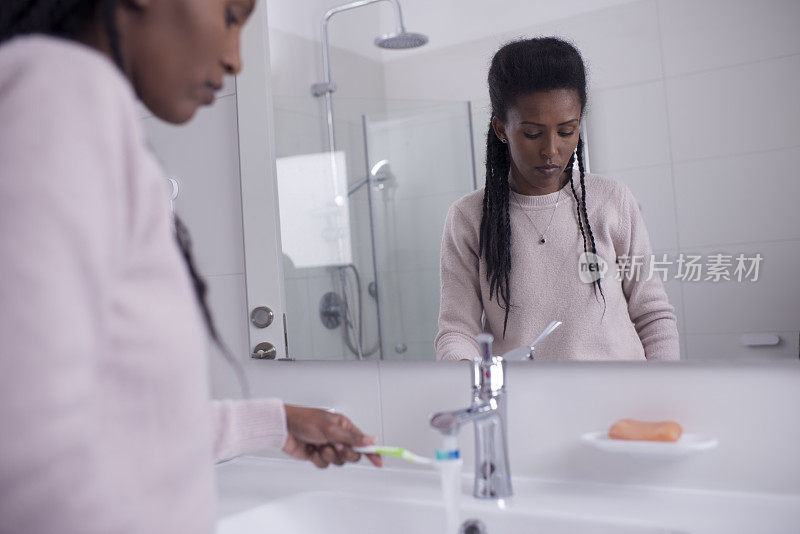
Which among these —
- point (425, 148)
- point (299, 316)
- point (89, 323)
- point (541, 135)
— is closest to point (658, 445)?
point (541, 135)

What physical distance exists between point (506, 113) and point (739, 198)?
36 centimetres

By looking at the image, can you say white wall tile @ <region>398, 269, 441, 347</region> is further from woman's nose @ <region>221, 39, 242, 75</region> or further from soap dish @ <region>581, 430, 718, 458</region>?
woman's nose @ <region>221, 39, 242, 75</region>

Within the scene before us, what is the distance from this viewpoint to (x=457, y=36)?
4.09 ft

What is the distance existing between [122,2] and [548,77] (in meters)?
0.72

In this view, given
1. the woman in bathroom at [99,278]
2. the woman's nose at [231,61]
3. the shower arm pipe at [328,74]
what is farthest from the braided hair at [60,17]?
the shower arm pipe at [328,74]

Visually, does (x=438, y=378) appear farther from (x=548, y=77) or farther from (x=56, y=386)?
(x=56, y=386)

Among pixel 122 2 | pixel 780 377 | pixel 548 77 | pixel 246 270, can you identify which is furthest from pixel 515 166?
pixel 122 2

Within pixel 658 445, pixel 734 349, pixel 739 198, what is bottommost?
pixel 658 445

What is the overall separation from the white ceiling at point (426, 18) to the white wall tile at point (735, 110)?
0.59ft

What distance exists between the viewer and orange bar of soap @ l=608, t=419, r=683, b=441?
3.48 feet

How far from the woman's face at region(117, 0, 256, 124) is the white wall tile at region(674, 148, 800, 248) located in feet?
2.30

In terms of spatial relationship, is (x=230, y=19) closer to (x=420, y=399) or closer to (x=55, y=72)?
(x=55, y=72)

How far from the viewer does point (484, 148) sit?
122 cm

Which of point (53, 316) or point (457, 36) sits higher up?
point (457, 36)
